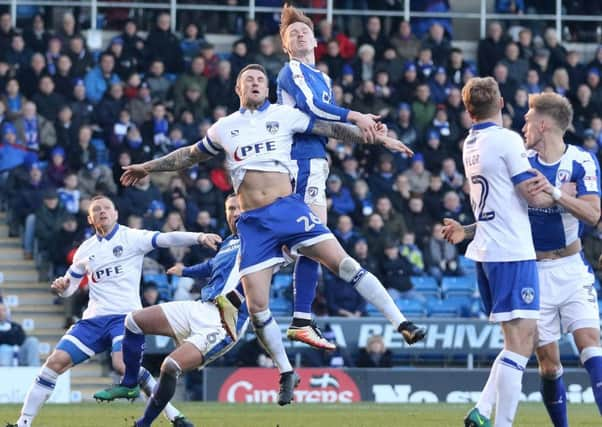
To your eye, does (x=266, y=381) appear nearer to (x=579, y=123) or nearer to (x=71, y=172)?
(x=71, y=172)

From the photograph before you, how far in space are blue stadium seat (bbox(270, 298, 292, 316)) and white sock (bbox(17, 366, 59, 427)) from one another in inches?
335

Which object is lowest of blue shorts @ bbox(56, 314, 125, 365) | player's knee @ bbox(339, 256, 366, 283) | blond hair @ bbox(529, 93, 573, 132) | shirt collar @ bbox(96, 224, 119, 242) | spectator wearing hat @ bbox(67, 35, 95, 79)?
blue shorts @ bbox(56, 314, 125, 365)

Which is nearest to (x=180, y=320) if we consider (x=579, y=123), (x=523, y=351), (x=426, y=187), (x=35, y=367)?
(x=523, y=351)

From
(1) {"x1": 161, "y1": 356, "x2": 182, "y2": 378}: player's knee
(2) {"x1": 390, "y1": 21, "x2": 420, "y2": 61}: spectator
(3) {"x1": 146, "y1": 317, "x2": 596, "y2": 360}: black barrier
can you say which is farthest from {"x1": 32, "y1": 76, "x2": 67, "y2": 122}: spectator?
(1) {"x1": 161, "y1": 356, "x2": 182, "y2": 378}: player's knee

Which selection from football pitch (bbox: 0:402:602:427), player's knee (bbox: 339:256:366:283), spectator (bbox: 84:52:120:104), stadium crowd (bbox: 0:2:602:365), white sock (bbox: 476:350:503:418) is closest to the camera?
white sock (bbox: 476:350:503:418)

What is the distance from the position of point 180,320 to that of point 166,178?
40.0 feet

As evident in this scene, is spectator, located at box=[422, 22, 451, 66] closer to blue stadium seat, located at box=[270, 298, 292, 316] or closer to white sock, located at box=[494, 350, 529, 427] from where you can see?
blue stadium seat, located at box=[270, 298, 292, 316]

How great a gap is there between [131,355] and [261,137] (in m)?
2.60

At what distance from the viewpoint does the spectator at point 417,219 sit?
26.5 metres

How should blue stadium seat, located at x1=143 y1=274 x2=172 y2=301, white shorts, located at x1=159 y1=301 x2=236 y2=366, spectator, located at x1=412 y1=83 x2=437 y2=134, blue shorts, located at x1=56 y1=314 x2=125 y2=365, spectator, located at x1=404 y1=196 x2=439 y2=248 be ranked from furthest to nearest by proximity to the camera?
spectator, located at x1=412 y1=83 x2=437 y2=134, spectator, located at x1=404 y1=196 x2=439 y2=248, blue stadium seat, located at x1=143 y1=274 x2=172 y2=301, blue shorts, located at x1=56 y1=314 x2=125 y2=365, white shorts, located at x1=159 y1=301 x2=236 y2=366

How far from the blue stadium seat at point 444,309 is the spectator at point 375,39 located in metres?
5.89

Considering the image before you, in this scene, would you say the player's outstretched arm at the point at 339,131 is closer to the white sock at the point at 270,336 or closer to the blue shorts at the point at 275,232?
the blue shorts at the point at 275,232

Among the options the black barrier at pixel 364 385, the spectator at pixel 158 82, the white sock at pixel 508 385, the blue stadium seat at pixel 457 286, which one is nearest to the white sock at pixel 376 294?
the white sock at pixel 508 385

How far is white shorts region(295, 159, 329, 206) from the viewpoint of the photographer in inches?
537
